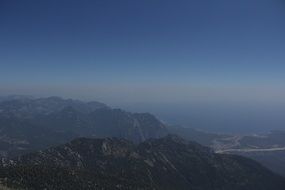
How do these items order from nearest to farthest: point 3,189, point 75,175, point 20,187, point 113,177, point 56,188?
point 3,189, point 20,187, point 56,188, point 75,175, point 113,177

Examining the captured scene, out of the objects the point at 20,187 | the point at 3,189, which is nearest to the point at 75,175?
the point at 20,187

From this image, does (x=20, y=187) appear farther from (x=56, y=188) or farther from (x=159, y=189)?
(x=159, y=189)

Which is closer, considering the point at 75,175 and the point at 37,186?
the point at 37,186

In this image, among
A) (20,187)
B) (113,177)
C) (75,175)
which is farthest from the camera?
(113,177)

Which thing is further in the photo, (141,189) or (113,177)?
(113,177)

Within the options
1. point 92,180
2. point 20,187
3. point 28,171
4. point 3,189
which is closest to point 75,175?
point 92,180

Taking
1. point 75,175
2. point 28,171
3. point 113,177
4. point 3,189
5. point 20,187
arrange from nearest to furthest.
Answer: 1. point 3,189
2. point 20,187
3. point 28,171
4. point 75,175
5. point 113,177

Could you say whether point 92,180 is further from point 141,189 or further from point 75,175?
point 141,189

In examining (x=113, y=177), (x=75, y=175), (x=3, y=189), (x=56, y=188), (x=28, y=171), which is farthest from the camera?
(x=113, y=177)
